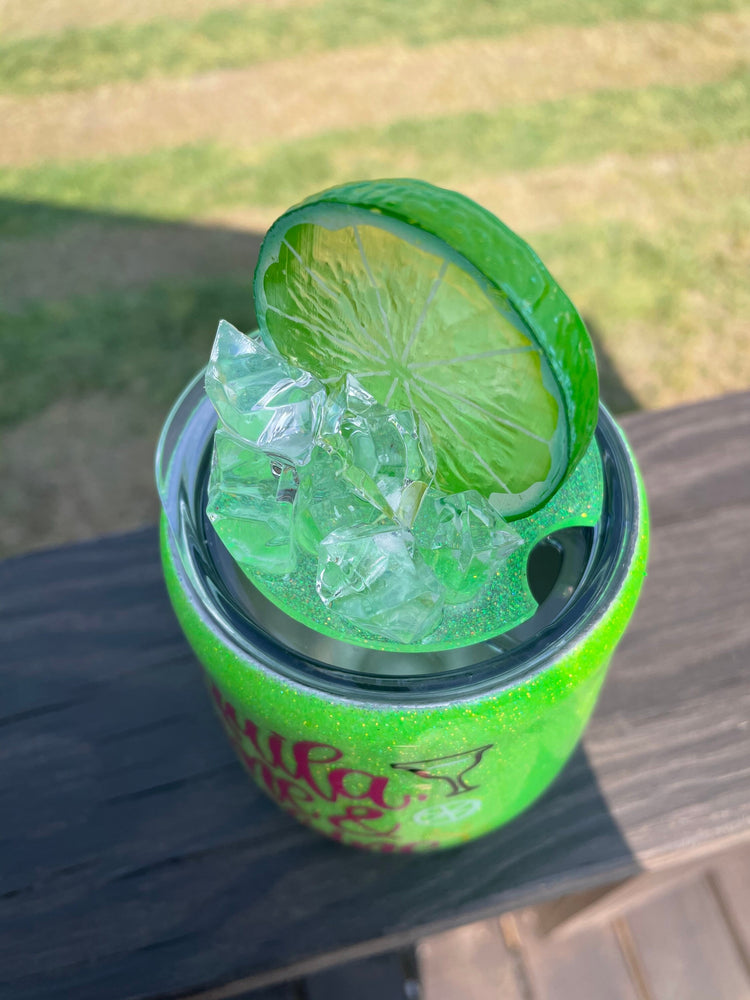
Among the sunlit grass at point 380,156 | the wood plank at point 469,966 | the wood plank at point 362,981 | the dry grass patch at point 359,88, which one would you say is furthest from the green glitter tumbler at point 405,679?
the dry grass patch at point 359,88

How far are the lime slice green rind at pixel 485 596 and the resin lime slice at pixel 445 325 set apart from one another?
44 mm

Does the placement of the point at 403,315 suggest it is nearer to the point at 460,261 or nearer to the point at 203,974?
the point at 460,261

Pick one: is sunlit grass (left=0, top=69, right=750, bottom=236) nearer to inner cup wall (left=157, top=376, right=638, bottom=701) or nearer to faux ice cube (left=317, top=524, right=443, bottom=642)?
inner cup wall (left=157, top=376, right=638, bottom=701)

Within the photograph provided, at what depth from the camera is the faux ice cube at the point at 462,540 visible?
0.63 metres

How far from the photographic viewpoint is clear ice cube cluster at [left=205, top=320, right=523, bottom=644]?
626 mm

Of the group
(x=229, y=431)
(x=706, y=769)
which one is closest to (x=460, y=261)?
(x=229, y=431)

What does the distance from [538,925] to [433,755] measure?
3.28 ft

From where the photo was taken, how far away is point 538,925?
1.46m

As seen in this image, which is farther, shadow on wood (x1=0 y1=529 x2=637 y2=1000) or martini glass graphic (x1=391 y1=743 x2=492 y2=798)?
shadow on wood (x1=0 y1=529 x2=637 y2=1000)

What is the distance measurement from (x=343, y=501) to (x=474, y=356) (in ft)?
0.51

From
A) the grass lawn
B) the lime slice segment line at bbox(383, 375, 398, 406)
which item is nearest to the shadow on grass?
the grass lawn

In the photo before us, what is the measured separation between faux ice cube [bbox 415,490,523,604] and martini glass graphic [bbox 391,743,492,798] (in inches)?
4.2

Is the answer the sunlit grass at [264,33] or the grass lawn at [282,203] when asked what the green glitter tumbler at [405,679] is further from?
the sunlit grass at [264,33]

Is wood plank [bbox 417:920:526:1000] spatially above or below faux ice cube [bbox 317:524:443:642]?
below
